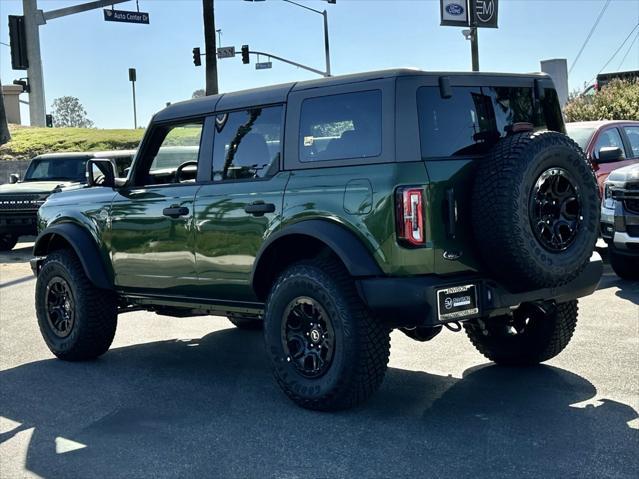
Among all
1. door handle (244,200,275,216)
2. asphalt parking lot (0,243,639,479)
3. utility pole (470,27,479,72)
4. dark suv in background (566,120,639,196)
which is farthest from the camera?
utility pole (470,27,479,72)

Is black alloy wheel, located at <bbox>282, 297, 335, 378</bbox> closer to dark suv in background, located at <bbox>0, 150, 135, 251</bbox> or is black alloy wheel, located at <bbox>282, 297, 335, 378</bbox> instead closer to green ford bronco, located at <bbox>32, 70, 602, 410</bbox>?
green ford bronco, located at <bbox>32, 70, 602, 410</bbox>

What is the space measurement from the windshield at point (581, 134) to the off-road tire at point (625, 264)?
85.7 inches

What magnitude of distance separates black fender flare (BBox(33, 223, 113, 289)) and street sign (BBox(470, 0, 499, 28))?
54.0ft

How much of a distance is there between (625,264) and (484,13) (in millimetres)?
13307

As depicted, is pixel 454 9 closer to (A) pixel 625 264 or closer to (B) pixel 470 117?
(A) pixel 625 264

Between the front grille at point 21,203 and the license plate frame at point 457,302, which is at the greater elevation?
the front grille at point 21,203

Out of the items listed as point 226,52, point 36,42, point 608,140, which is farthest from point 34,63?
point 608,140

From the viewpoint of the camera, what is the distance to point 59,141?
107ft

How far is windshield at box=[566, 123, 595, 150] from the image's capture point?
12266mm

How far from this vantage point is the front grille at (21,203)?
16.2 m

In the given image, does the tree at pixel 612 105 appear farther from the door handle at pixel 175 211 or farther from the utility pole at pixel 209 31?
the door handle at pixel 175 211

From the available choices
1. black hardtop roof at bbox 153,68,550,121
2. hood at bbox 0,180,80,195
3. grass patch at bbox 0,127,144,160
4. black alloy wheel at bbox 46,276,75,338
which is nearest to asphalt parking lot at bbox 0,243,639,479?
black alloy wheel at bbox 46,276,75,338

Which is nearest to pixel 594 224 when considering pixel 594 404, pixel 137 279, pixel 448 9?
pixel 594 404

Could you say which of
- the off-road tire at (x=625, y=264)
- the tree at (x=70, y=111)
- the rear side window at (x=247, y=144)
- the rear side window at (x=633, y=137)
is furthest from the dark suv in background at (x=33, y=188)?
the tree at (x=70, y=111)
